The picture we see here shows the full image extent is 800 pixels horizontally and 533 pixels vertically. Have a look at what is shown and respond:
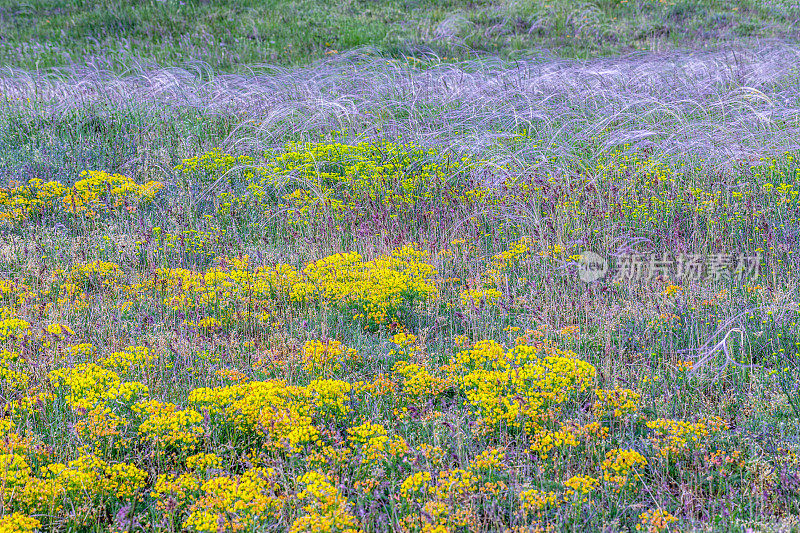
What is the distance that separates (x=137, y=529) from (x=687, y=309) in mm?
2694

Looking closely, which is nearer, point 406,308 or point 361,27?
point 406,308

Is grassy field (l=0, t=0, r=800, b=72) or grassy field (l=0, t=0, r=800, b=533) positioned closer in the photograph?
grassy field (l=0, t=0, r=800, b=533)

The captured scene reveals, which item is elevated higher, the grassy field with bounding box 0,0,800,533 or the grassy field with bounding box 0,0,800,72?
the grassy field with bounding box 0,0,800,72

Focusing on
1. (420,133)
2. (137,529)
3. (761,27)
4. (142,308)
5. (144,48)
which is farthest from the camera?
(761,27)

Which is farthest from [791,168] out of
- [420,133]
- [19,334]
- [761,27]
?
[761,27]

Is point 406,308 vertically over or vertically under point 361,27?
under

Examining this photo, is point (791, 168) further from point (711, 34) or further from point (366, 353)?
point (711, 34)

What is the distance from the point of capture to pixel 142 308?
3518 millimetres

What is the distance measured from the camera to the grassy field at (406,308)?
210 cm

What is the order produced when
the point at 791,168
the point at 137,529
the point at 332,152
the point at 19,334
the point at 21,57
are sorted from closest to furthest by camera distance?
1. the point at 137,529
2. the point at 19,334
3. the point at 791,168
4. the point at 332,152
5. the point at 21,57

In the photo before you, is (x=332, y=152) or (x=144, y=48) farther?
(x=144, y=48)

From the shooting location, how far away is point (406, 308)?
338 centimetres

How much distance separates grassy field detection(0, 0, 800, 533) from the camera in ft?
6.90

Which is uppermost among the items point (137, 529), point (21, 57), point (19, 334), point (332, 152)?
point (21, 57)
